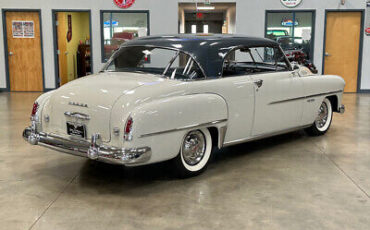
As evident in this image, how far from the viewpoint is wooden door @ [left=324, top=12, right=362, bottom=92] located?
1221 centimetres

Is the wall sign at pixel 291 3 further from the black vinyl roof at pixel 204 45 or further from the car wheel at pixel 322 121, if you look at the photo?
the black vinyl roof at pixel 204 45

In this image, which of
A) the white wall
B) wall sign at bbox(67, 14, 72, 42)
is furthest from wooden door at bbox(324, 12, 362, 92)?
wall sign at bbox(67, 14, 72, 42)

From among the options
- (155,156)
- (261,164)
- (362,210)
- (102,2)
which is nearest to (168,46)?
(155,156)

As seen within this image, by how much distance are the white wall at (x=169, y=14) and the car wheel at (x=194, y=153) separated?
8.01 meters

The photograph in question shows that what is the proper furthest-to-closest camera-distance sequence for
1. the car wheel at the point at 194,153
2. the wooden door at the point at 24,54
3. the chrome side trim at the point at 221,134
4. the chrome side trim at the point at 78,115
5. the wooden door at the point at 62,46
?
the wooden door at the point at 62,46 < the wooden door at the point at 24,54 < the chrome side trim at the point at 221,134 < the car wheel at the point at 194,153 < the chrome side trim at the point at 78,115

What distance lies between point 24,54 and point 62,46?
3.89 feet

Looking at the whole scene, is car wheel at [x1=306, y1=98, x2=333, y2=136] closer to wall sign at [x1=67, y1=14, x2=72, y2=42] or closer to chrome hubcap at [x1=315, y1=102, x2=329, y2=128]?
chrome hubcap at [x1=315, y1=102, x2=329, y2=128]

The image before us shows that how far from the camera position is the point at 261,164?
5230mm

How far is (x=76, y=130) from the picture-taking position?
4.35 m

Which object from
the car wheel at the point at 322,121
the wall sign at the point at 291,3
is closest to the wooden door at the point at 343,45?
the wall sign at the point at 291,3

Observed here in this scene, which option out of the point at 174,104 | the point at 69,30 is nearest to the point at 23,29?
the point at 69,30

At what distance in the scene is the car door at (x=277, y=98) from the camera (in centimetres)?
530

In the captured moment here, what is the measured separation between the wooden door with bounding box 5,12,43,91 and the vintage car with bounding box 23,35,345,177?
7999mm

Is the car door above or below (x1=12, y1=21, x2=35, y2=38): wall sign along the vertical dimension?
below
